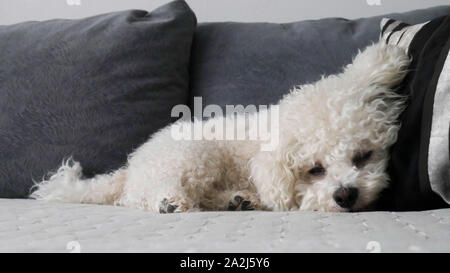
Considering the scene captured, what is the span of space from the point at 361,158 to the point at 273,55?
0.61m

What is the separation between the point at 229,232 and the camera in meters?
0.92

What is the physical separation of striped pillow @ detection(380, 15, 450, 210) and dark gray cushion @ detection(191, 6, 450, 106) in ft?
1.38

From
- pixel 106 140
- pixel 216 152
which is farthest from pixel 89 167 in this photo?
pixel 216 152

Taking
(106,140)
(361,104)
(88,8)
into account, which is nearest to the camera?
(361,104)

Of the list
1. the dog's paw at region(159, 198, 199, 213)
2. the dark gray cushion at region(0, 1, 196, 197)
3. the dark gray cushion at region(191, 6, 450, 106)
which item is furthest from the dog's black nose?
the dark gray cushion at region(0, 1, 196, 197)

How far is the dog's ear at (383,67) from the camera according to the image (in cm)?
121

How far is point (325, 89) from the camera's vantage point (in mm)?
1293

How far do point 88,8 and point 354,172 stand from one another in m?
1.58

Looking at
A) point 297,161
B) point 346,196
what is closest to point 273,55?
point 297,161

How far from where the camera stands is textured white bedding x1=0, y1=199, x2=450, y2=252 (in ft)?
2.58

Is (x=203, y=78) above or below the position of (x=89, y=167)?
above

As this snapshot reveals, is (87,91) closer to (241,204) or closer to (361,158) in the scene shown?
(241,204)

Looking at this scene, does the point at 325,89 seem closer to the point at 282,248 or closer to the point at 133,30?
the point at 282,248

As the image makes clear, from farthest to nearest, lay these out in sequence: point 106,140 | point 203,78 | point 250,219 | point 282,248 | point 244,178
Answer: point 203,78 → point 106,140 → point 244,178 → point 250,219 → point 282,248
